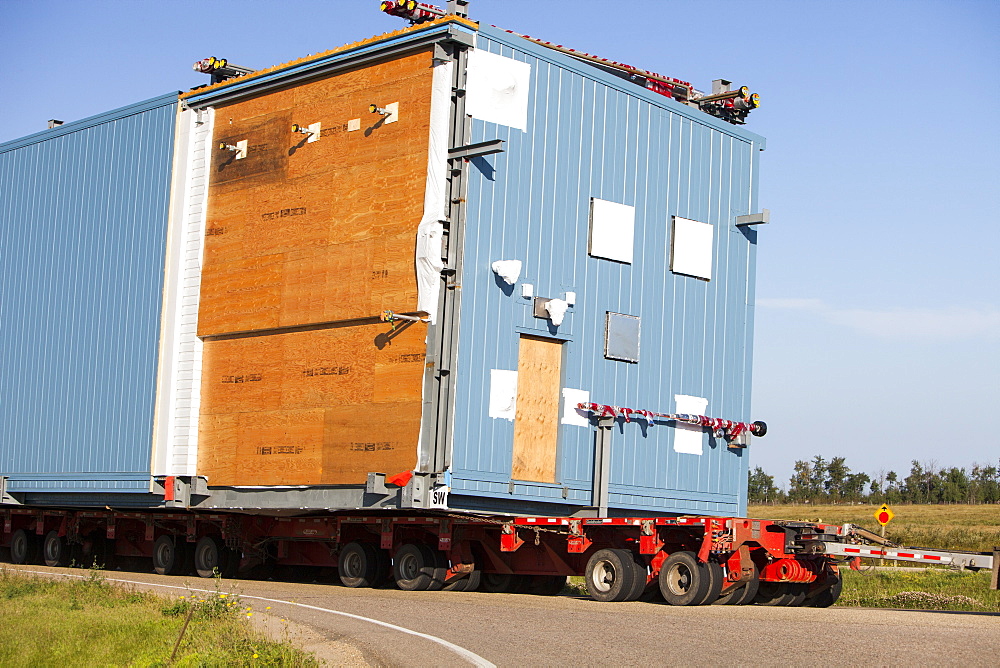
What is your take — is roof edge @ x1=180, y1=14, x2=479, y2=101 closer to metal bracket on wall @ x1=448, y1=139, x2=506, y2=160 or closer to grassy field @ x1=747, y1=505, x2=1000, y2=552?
metal bracket on wall @ x1=448, y1=139, x2=506, y2=160

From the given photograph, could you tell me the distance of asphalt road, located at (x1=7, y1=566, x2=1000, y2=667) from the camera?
9.73m

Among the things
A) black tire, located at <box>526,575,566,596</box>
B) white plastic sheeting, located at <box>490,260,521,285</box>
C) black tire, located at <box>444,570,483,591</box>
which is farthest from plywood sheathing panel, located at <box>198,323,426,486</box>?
black tire, located at <box>526,575,566,596</box>

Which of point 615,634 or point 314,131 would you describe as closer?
point 615,634

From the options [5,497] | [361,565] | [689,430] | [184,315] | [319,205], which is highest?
[319,205]

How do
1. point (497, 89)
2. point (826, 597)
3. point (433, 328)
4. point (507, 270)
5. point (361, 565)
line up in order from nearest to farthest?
point (433, 328), point (507, 270), point (497, 89), point (826, 597), point (361, 565)

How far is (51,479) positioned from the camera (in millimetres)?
23312

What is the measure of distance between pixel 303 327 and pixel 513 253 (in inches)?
135

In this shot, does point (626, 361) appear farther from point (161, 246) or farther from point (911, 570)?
point (911, 570)

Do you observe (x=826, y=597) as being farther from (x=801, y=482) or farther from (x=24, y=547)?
(x=801, y=482)

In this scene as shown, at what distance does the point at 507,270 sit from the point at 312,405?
3.60 m

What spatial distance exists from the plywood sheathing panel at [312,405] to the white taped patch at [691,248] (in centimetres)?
473

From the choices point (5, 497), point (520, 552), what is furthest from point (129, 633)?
point (5, 497)

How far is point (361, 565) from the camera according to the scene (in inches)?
757

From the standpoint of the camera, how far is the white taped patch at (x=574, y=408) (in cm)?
1828
